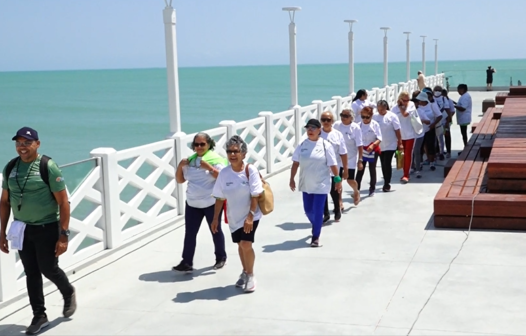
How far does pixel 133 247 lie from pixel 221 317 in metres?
2.77

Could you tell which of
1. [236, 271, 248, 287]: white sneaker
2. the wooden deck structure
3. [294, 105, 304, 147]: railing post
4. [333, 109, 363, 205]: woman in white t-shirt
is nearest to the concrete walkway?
[236, 271, 248, 287]: white sneaker

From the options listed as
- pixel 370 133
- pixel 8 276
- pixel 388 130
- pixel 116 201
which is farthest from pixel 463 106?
pixel 8 276

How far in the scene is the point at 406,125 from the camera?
465 inches

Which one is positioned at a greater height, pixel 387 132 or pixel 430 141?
pixel 387 132

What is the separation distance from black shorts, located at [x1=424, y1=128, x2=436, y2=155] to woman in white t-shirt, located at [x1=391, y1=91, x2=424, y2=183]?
108cm

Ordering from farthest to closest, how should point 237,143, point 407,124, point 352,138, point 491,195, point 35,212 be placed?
point 407,124
point 352,138
point 491,195
point 237,143
point 35,212

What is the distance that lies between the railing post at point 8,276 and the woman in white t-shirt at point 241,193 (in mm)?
1941

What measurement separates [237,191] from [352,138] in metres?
3.73

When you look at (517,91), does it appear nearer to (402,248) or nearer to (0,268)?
(402,248)

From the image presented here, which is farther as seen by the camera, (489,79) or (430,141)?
(489,79)

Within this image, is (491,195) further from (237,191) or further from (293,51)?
(293,51)

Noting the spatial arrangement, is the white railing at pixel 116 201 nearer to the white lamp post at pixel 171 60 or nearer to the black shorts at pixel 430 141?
the white lamp post at pixel 171 60

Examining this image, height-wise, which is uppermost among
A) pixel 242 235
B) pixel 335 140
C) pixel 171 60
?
pixel 171 60

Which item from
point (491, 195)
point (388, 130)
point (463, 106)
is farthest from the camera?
point (463, 106)
